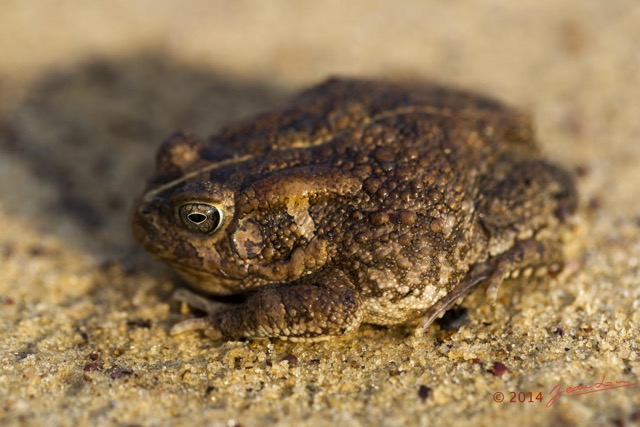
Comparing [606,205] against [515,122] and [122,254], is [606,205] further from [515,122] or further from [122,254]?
[122,254]

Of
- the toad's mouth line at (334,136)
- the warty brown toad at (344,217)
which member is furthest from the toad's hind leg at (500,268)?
the toad's mouth line at (334,136)

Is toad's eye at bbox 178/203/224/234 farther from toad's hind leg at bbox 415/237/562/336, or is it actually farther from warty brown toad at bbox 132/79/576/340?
toad's hind leg at bbox 415/237/562/336

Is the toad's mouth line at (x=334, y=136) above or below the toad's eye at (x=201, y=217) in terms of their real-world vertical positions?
above

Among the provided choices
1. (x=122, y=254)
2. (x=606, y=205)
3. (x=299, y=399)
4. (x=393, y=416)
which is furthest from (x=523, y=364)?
(x=122, y=254)

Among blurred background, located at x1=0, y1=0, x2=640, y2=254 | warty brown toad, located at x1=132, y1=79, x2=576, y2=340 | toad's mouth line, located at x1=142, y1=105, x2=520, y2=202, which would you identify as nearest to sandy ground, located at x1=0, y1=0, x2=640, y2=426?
blurred background, located at x1=0, y1=0, x2=640, y2=254

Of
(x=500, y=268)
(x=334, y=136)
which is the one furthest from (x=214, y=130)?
(x=500, y=268)

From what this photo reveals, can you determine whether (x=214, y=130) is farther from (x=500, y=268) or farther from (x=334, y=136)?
(x=500, y=268)

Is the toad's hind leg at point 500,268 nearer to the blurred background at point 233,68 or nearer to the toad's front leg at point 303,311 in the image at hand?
the toad's front leg at point 303,311

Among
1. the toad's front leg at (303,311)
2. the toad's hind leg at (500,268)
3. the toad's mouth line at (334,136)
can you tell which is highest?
the toad's mouth line at (334,136)
